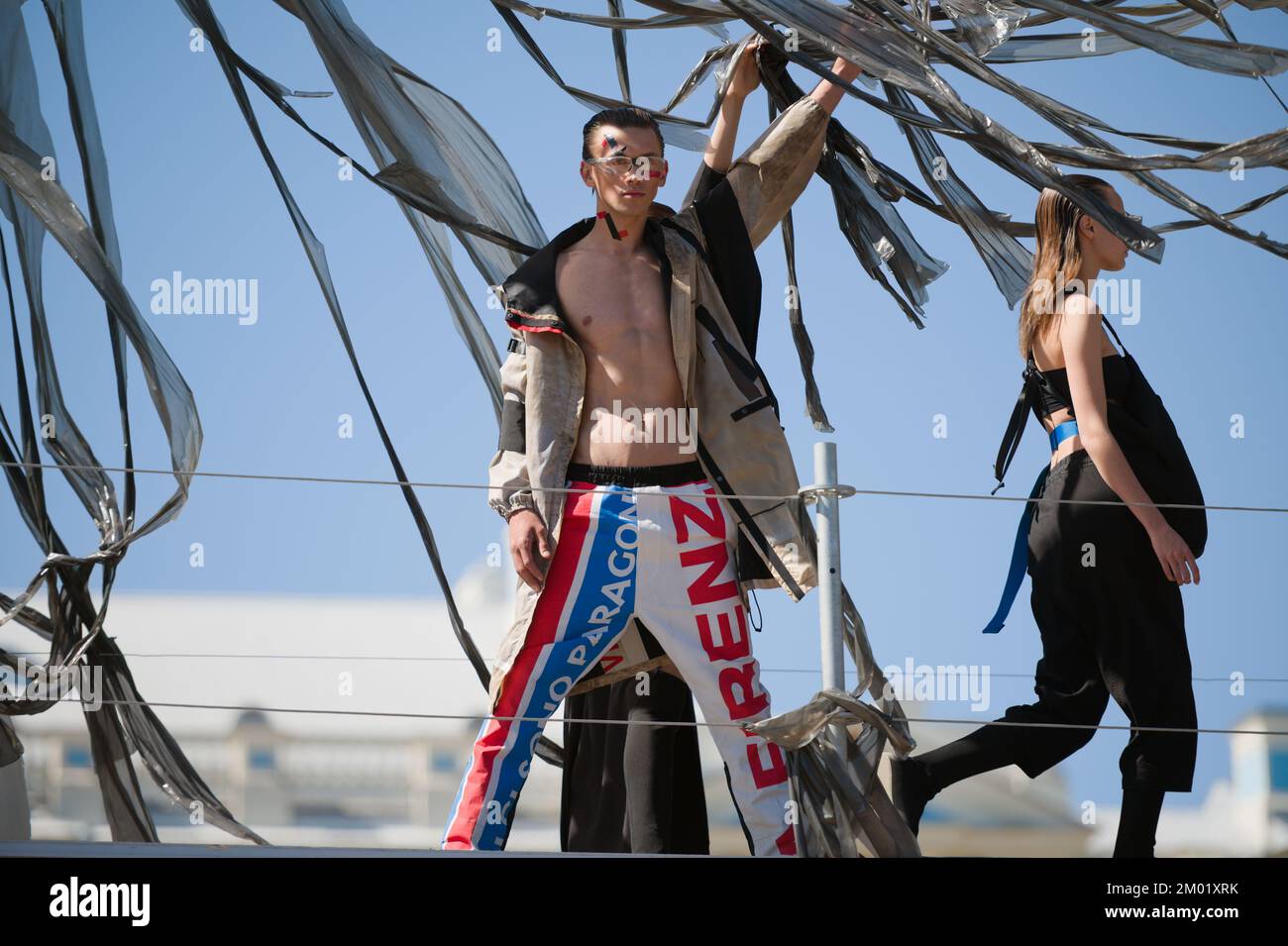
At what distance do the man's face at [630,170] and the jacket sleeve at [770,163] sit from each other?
127 millimetres

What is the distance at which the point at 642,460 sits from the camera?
89.0 inches

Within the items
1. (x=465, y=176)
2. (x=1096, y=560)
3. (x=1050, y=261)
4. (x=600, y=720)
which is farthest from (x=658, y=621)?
(x=465, y=176)

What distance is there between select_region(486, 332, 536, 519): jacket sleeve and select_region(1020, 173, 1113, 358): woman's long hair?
2.80 feet

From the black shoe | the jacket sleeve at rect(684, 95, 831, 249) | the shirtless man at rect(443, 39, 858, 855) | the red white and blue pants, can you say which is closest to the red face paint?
the shirtless man at rect(443, 39, 858, 855)

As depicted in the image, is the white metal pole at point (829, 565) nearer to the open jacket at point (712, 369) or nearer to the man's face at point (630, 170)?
the open jacket at point (712, 369)

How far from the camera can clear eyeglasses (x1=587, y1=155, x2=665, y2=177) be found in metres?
2.29

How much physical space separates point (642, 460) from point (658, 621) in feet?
0.79

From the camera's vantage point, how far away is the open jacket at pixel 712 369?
2236 mm
